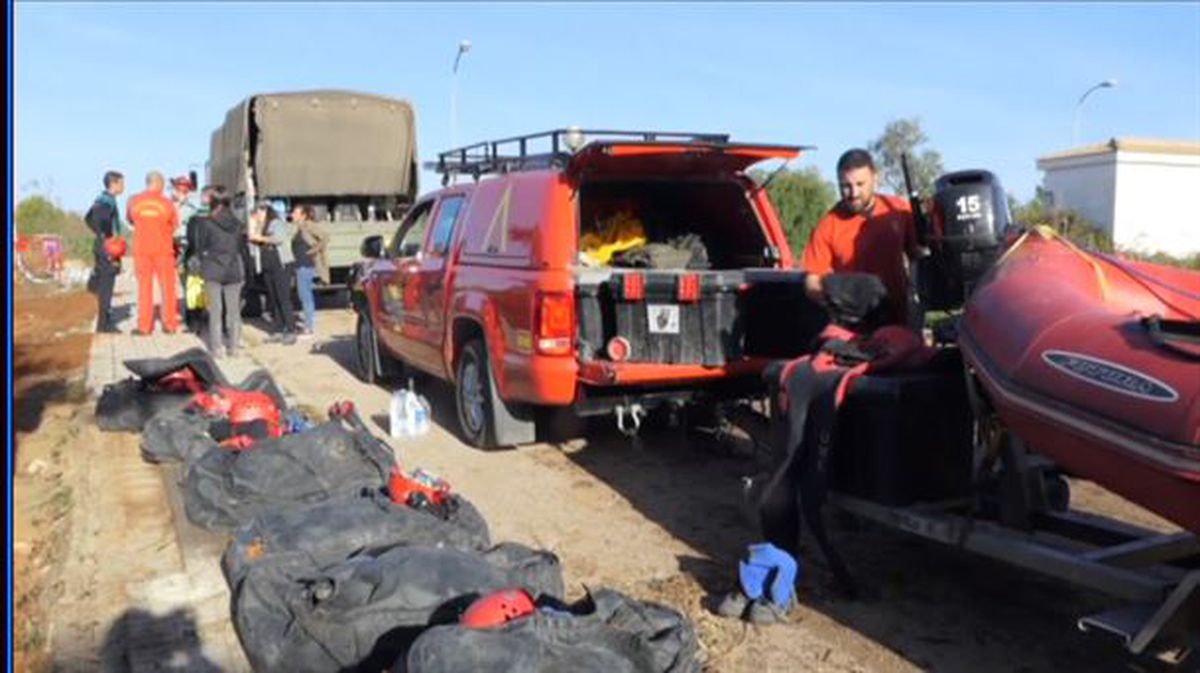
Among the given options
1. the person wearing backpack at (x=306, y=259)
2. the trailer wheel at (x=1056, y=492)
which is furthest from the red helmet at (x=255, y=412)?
the person wearing backpack at (x=306, y=259)

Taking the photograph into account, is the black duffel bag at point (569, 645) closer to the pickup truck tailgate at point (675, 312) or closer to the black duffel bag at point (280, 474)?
the black duffel bag at point (280, 474)

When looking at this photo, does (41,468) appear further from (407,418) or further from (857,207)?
(857,207)

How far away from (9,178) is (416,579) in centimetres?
185

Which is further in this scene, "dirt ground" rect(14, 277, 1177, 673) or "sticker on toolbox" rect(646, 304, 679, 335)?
"sticker on toolbox" rect(646, 304, 679, 335)

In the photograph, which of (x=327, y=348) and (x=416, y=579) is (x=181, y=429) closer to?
(x=416, y=579)

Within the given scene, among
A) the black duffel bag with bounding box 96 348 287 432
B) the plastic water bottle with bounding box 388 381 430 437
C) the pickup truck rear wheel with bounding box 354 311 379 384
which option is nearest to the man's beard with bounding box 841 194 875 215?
the plastic water bottle with bounding box 388 381 430 437

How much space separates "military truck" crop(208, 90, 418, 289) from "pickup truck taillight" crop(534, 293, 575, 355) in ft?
34.9

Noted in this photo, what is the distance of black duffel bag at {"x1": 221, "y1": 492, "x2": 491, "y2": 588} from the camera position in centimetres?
421

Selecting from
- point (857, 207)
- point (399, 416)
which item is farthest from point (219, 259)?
point (857, 207)

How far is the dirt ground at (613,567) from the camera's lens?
418 centimetres

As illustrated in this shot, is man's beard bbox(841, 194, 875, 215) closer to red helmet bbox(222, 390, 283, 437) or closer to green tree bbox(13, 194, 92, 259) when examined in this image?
red helmet bbox(222, 390, 283, 437)

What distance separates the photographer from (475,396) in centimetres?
766

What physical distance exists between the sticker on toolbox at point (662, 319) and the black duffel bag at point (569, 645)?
11.1ft

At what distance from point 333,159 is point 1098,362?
15.6m
